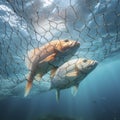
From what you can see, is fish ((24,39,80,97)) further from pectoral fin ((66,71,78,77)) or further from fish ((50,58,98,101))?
fish ((50,58,98,101))

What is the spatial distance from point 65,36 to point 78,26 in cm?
144

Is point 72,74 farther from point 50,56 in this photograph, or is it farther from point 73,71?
point 50,56

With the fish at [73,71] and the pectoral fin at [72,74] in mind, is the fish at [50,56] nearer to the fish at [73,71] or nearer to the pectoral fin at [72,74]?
the pectoral fin at [72,74]

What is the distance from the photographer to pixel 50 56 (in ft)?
17.9

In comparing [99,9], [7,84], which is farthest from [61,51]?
[7,84]

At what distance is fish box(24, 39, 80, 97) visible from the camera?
17.4ft

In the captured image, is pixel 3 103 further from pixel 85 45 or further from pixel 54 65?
pixel 54 65

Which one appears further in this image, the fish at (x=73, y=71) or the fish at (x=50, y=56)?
the fish at (x=73, y=71)

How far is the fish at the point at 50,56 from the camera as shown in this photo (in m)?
5.30

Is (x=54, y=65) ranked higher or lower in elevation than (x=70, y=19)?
lower

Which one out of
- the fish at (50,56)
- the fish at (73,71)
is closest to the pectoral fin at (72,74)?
the fish at (73,71)

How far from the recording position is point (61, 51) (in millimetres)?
5348

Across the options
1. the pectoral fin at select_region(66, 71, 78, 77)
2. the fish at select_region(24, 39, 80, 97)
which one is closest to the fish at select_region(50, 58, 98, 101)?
the pectoral fin at select_region(66, 71, 78, 77)

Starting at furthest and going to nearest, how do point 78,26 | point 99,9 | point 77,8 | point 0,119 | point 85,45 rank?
point 0,119
point 85,45
point 78,26
point 99,9
point 77,8
